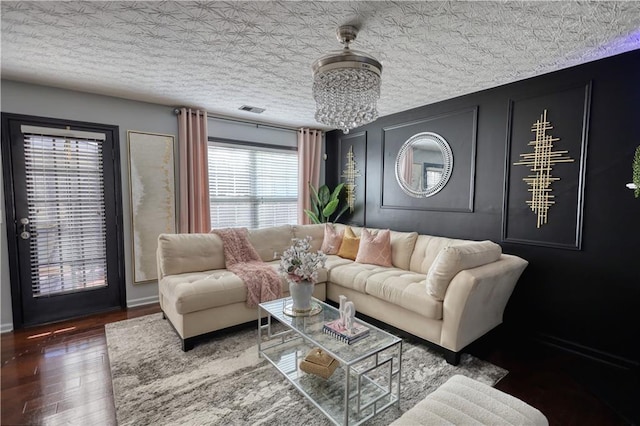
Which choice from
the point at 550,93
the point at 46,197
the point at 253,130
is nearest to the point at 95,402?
the point at 46,197

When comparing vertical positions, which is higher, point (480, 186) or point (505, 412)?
point (480, 186)

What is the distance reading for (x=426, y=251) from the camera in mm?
3279

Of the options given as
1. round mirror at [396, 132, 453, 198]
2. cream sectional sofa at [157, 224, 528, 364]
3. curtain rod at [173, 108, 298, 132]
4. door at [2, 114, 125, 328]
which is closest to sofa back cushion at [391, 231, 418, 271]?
cream sectional sofa at [157, 224, 528, 364]

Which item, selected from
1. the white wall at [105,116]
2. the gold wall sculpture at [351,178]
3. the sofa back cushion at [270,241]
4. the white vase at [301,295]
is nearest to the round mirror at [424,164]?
the gold wall sculpture at [351,178]

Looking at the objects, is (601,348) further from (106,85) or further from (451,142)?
(106,85)

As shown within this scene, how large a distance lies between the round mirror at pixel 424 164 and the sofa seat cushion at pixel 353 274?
3.84 ft

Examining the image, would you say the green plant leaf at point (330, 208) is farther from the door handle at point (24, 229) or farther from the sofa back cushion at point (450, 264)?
the door handle at point (24, 229)

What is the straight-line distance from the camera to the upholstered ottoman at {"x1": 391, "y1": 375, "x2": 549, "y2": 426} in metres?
1.23

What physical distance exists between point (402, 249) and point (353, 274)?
0.69 meters

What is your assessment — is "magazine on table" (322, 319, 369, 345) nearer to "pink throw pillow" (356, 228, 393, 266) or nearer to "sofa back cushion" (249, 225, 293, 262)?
"pink throw pillow" (356, 228, 393, 266)

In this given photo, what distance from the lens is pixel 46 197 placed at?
123 inches

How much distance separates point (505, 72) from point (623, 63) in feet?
2.58

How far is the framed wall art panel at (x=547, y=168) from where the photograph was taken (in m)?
2.56

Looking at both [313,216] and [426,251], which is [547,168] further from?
[313,216]
